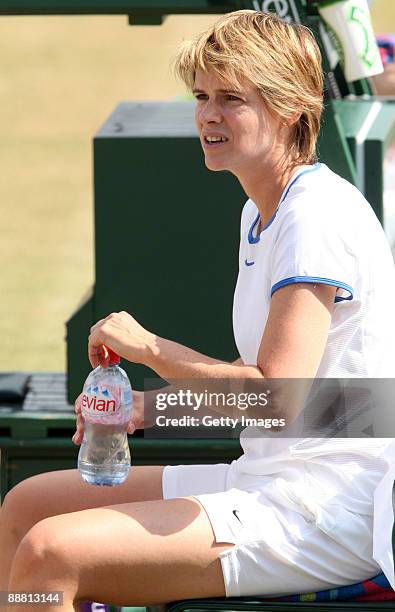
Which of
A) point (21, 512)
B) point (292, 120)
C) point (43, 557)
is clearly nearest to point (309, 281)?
point (292, 120)

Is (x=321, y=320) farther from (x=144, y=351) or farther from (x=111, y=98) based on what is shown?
(x=111, y=98)

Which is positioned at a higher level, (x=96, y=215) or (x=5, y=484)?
(x=96, y=215)

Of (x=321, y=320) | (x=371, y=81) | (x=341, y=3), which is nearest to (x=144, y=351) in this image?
(x=321, y=320)

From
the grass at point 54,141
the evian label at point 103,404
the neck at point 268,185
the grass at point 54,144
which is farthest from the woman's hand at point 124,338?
the grass at point 54,141

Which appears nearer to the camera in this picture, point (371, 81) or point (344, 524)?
point (344, 524)

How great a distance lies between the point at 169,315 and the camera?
4004mm

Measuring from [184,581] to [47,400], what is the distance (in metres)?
1.79

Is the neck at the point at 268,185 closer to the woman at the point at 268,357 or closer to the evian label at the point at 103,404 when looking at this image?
the woman at the point at 268,357

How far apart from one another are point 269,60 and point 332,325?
0.48m

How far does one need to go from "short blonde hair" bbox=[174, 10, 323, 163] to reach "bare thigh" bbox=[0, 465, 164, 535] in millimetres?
671

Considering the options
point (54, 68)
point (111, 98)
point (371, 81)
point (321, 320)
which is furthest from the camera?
point (54, 68)

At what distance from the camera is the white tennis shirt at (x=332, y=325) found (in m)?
2.40

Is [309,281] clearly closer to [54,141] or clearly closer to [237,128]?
[237,128]

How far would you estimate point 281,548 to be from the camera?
2389mm
